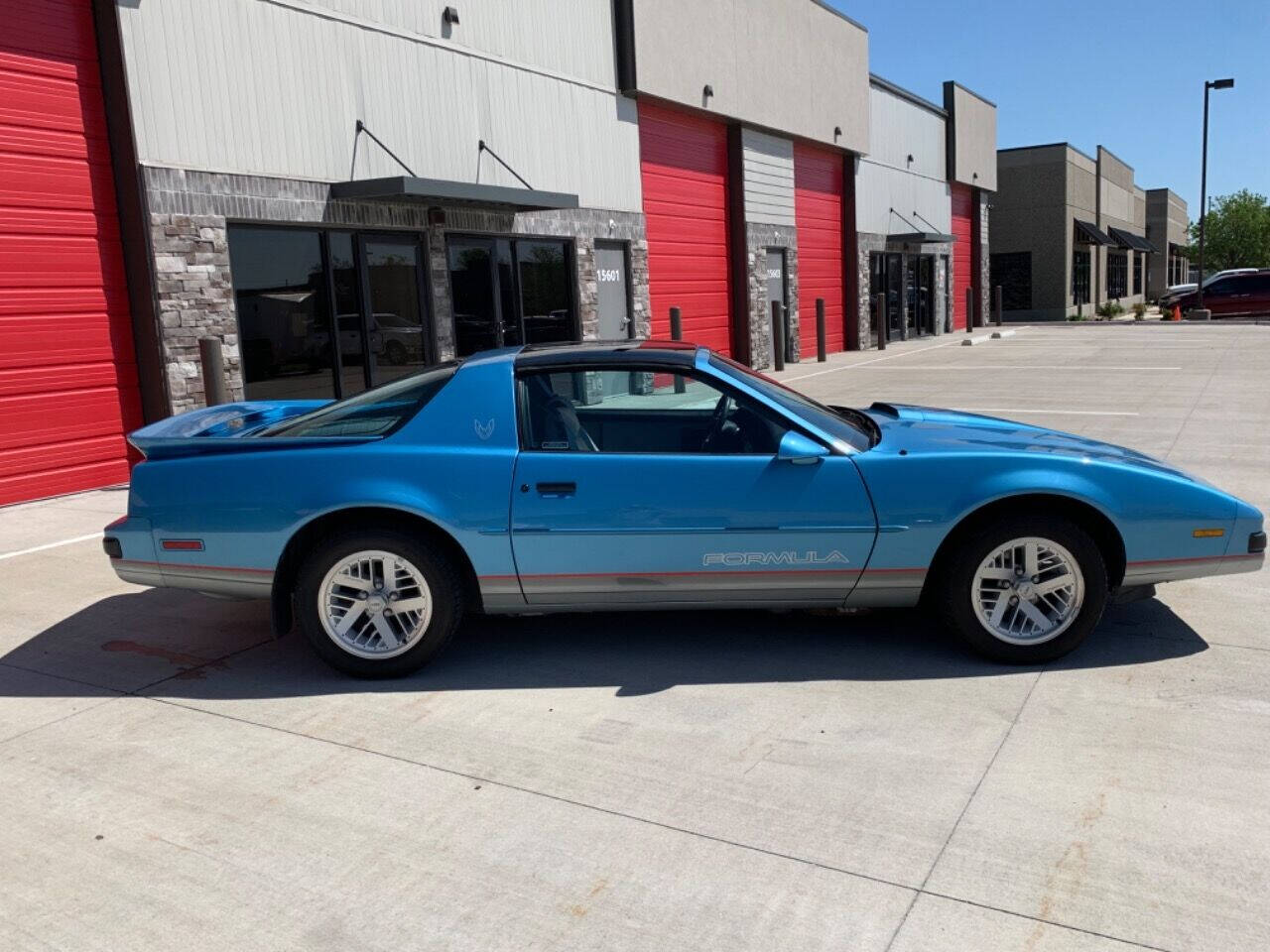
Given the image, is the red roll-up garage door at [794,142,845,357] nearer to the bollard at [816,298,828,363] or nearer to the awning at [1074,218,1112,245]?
the bollard at [816,298,828,363]

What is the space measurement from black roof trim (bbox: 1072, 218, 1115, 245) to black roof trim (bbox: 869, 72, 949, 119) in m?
12.8

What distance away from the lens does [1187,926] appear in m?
2.67

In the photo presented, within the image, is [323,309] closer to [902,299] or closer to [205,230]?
[205,230]

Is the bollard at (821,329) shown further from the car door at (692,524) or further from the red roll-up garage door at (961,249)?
the car door at (692,524)

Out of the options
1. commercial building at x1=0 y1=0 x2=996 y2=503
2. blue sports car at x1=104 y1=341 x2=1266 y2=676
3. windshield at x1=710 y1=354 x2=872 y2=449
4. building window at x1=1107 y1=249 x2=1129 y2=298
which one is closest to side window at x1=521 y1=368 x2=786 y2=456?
blue sports car at x1=104 y1=341 x2=1266 y2=676

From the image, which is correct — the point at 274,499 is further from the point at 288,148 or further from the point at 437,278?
the point at 437,278

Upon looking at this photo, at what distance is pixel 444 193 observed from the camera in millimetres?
11273

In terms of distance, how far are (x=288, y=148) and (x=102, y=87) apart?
1886 mm

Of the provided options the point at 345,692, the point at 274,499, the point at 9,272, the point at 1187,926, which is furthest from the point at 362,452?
the point at 9,272

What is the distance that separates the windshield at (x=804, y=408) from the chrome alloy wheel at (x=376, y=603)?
1620 mm

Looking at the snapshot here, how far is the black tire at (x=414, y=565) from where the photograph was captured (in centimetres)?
441

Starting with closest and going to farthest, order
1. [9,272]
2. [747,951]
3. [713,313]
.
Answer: [747,951] < [9,272] < [713,313]

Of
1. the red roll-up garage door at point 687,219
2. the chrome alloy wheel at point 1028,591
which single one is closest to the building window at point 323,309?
the red roll-up garage door at point 687,219

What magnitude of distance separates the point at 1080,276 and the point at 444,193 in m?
37.7
